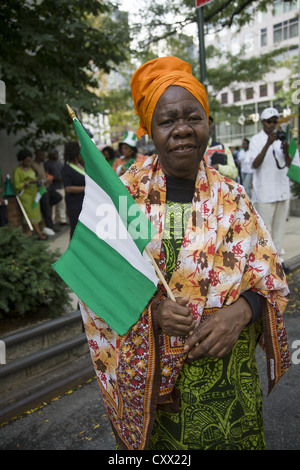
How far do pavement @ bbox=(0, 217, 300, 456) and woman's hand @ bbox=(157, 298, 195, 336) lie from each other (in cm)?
176

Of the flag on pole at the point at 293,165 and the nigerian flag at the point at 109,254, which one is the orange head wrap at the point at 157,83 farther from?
the flag on pole at the point at 293,165

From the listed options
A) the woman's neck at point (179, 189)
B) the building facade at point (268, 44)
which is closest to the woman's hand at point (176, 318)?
the woman's neck at point (179, 189)

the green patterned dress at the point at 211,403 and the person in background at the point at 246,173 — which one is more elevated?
the person in background at the point at 246,173

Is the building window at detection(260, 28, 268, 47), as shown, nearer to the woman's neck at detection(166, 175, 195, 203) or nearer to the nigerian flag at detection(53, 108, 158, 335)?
the woman's neck at detection(166, 175, 195, 203)

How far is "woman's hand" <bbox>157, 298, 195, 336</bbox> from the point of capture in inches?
59.7

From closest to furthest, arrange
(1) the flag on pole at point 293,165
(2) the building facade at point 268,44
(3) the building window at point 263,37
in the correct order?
1. (1) the flag on pole at point 293,165
2. (2) the building facade at point 268,44
3. (3) the building window at point 263,37

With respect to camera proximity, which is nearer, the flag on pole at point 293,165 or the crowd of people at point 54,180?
the crowd of people at point 54,180

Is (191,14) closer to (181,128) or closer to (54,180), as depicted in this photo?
(54,180)

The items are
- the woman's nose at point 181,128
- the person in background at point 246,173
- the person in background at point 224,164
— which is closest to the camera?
the woman's nose at point 181,128

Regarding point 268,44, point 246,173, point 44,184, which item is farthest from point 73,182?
point 268,44

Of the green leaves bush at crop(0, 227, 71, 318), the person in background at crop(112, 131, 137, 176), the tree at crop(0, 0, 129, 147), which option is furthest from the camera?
the person in background at crop(112, 131, 137, 176)

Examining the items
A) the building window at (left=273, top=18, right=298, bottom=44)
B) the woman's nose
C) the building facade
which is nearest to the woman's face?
the woman's nose

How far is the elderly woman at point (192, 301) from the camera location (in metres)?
1.67

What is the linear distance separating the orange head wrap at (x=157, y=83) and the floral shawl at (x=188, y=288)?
240 mm
